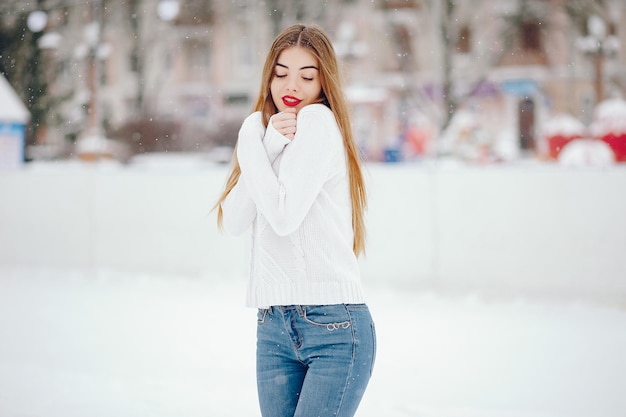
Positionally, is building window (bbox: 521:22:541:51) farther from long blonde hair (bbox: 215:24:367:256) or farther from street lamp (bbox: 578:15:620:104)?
long blonde hair (bbox: 215:24:367:256)

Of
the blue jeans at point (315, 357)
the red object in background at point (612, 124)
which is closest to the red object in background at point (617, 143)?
the red object in background at point (612, 124)

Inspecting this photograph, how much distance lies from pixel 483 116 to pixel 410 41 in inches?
47.9

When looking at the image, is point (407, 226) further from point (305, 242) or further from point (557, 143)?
point (305, 242)

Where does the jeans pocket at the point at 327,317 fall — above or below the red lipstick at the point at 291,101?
below

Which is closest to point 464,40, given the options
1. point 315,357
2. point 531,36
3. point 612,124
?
point 531,36

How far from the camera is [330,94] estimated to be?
160 cm

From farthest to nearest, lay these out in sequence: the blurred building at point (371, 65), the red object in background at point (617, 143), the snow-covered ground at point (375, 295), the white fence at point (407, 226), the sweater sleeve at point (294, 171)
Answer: the blurred building at point (371, 65), the red object in background at point (617, 143), the white fence at point (407, 226), the snow-covered ground at point (375, 295), the sweater sleeve at point (294, 171)

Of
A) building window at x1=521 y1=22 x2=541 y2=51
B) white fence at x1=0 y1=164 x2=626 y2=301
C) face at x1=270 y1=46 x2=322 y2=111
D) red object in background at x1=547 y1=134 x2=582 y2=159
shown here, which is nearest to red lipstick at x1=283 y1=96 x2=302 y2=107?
face at x1=270 y1=46 x2=322 y2=111

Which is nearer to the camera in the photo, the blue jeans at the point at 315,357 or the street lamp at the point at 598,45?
the blue jeans at the point at 315,357

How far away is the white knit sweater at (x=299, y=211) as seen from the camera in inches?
57.7

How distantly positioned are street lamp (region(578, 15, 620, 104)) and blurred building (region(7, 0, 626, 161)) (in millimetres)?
19

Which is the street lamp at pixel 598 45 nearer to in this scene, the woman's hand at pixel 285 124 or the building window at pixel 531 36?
the building window at pixel 531 36

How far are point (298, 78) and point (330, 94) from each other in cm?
8

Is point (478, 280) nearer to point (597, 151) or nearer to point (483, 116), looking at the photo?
point (597, 151)
